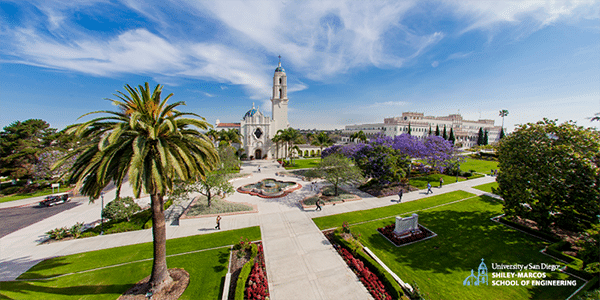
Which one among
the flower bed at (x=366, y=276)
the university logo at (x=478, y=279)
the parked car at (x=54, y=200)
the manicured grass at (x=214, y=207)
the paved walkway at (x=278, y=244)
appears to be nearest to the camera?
the flower bed at (x=366, y=276)

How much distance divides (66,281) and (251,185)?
871 inches

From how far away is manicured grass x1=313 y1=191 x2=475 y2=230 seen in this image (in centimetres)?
1889

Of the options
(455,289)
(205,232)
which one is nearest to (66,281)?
(205,232)

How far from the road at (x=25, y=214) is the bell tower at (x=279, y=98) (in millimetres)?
47533

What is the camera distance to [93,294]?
34.5ft

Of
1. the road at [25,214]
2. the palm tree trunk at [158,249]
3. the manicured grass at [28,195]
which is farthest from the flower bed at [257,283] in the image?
the manicured grass at [28,195]

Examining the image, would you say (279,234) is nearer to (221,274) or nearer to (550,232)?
(221,274)

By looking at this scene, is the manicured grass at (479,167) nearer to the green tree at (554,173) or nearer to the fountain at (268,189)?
the green tree at (554,173)

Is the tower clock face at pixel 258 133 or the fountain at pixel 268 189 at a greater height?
the tower clock face at pixel 258 133

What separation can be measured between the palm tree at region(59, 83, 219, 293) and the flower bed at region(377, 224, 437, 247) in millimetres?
14369

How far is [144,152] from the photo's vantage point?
28.1 feet

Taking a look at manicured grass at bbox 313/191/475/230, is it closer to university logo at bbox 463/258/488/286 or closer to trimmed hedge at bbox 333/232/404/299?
trimmed hedge at bbox 333/232/404/299

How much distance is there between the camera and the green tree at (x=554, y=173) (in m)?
13.2

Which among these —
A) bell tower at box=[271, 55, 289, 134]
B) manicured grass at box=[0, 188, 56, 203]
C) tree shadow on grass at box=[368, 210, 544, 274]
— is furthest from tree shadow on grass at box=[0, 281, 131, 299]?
bell tower at box=[271, 55, 289, 134]
